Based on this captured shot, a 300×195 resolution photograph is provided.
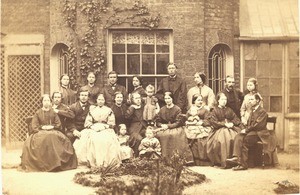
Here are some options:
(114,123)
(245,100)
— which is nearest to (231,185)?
(245,100)

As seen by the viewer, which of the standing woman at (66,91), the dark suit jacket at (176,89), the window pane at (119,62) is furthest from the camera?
the window pane at (119,62)

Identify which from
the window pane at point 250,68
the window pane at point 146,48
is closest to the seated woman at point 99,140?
the window pane at point 146,48

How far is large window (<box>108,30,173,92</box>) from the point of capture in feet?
23.4

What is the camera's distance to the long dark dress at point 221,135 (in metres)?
6.49

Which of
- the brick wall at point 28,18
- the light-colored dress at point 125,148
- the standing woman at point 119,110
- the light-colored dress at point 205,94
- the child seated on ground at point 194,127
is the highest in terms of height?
the brick wall at point 28,18

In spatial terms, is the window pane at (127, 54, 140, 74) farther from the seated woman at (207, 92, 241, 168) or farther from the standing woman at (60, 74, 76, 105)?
the seated woman at (207, 92, 241, 168)

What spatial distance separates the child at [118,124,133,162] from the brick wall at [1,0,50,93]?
1.10 metres

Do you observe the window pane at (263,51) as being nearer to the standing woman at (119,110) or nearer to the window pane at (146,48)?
the window pane at (146,48)

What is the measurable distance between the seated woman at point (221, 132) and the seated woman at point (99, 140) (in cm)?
126

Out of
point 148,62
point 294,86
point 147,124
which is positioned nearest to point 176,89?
point 148,62

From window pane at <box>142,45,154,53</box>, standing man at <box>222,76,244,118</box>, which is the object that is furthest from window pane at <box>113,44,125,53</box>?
standing man at <box>222,76,244,118</box>

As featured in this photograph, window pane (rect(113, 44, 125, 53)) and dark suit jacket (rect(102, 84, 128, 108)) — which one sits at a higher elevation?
window pane (rect(113, 44, 125, 53))

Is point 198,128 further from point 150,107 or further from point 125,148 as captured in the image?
point 125,148

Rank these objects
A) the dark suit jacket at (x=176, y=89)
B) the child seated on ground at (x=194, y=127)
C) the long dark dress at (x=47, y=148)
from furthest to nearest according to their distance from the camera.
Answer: the dark suit jacket at (x=176, y=89)
the child seated on ground at (x=194, y=127)
the long dark dress at (x=47, y=148)
